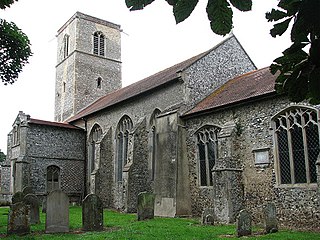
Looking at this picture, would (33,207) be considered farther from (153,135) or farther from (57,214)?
(153,135)

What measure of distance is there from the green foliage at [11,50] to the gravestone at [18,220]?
11.6 meters

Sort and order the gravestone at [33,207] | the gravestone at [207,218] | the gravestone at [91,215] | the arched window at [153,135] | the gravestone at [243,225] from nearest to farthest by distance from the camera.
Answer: the gravestone at [243,225] < the gravestone at [91,215] < the gravestone at [207,218] < the gravestone at [33,207] < the arched window at [153,135]

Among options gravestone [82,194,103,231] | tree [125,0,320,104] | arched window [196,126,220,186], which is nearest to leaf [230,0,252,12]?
tree [125,0,320,104]

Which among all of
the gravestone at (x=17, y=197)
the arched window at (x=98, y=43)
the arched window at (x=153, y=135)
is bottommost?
the gravestone at (x=17, y=197)

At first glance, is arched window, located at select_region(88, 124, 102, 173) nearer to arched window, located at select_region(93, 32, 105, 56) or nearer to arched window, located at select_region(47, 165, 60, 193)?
arched window, located at select_region(47, 165, 60, 193)

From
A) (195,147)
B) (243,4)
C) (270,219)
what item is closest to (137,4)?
(243,4)

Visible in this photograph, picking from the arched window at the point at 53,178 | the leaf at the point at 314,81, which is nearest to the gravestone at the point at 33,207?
the arched window at the point at 53,178

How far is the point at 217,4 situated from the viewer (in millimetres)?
1899

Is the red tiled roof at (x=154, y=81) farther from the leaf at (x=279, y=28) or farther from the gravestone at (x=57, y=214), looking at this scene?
the leaf at (x=279, y=28)

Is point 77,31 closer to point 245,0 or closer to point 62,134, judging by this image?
point 62,134

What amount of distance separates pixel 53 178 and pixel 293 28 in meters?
23.3

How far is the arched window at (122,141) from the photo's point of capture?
69.8 feet

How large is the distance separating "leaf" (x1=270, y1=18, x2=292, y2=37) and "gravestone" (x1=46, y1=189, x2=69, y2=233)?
10892mm

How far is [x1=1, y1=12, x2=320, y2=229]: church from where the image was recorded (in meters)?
12.5
